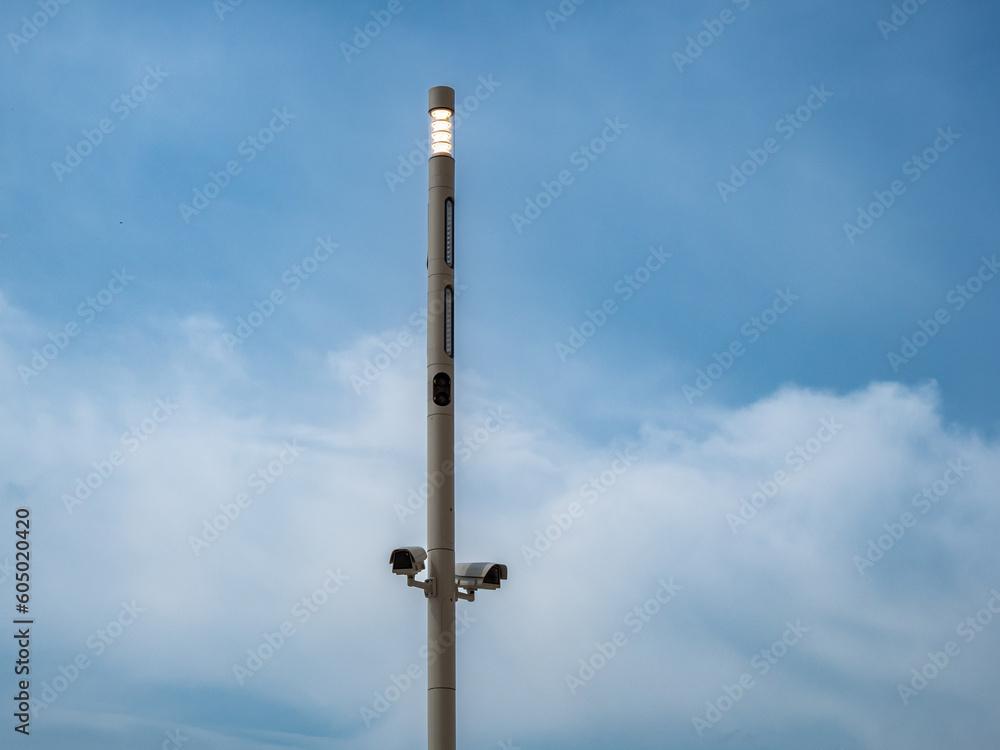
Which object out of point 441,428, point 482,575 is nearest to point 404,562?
point 482,575

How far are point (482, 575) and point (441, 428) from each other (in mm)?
2391

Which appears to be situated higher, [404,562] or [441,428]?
[441,428]

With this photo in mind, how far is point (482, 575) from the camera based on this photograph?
17.9m

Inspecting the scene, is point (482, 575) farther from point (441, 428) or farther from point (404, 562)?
point (441, 428)

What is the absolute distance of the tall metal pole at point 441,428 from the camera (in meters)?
18.2

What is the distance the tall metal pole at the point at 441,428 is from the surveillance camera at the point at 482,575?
262mm

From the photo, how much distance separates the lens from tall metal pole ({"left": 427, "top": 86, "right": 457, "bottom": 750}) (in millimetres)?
18156

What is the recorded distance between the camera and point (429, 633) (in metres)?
18.4

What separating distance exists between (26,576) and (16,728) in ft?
8.49

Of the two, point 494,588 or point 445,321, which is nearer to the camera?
point 494,588

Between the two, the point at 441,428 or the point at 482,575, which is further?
the point at 441,428

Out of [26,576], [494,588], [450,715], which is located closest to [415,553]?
[494,588]

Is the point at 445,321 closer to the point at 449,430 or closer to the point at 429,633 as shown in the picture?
the point at 449,430

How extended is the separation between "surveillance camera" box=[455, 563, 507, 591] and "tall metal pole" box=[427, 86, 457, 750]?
0.26 meters
